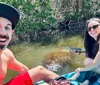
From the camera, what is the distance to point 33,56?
6914mm

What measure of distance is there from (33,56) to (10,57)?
345cm

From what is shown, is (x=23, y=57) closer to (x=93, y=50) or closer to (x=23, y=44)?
(x=23, y=44)

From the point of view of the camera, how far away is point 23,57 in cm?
687

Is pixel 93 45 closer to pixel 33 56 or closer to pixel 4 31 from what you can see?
pixel 4 31

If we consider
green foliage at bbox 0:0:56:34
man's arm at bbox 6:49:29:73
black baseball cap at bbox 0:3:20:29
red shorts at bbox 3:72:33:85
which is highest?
black baseball cap at bbox 0:3:20:29

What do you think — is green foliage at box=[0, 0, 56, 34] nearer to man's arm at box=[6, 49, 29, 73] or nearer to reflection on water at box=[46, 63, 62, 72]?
reflection on water at box=[46, 63, 62, 72]

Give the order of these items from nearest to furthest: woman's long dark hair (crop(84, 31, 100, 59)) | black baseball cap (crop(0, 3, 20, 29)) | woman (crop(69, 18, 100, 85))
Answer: black baseball cap (crop(0, 3, 20, 29)) < woman (crop(69, 18, 100, 85)) < woman's long dark hair (crop(84, 31, 100, 59))

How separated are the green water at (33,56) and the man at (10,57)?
210 centimetres

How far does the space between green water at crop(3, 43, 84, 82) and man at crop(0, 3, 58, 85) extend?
6.90 ft

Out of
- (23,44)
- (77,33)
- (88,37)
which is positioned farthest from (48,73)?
(77,33)

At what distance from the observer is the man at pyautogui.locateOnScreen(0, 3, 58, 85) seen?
3115mm

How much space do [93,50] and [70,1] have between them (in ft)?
17.7

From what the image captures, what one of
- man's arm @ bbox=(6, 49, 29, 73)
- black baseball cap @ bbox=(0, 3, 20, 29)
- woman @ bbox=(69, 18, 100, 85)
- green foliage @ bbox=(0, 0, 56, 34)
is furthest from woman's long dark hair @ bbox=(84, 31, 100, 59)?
green foliage @ bbox=(0, 0, 56, 34)

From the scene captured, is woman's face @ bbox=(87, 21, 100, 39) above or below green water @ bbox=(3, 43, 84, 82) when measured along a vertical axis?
above
